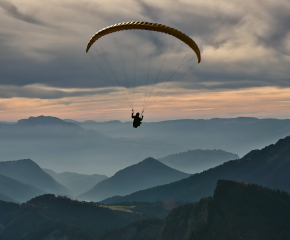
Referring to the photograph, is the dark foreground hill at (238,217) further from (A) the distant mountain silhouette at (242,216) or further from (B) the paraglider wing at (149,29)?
(B) the paraglider wing at (149,29)

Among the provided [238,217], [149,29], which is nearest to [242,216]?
[238,217]

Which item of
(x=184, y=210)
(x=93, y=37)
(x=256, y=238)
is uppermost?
(x=93, y=37)

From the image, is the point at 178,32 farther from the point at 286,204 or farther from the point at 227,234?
the point at 286,204

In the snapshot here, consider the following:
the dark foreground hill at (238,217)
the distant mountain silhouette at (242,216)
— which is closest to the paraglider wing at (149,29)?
the distant mountain silhouette at (242,216)

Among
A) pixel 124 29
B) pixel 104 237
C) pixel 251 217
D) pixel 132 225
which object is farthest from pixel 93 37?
pixel 104 237

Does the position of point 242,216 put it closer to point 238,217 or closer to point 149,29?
point 238,217

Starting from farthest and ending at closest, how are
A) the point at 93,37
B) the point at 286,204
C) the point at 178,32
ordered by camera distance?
the point at 286,204 → the point at 93,37 → the point at 178,32

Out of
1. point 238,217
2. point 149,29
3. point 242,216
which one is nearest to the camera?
point 149,29

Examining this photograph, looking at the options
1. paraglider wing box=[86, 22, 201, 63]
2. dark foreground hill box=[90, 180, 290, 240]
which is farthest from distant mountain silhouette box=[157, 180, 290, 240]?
paraglider wing box=[86, 22, 201, 63]
